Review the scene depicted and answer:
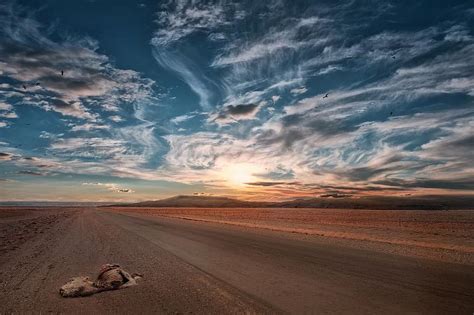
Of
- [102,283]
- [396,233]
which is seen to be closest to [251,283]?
[102,283]

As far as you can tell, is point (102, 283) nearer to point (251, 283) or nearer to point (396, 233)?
point (251, 283)

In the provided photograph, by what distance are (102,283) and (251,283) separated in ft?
13.7

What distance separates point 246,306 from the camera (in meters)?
8.20

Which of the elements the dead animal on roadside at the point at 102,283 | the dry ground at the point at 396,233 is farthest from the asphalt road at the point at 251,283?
the dry ground at the point at 396,233

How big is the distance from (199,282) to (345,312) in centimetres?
447

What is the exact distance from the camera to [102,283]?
33.4ft

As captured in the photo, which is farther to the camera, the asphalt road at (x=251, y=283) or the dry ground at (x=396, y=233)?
the dry ground at (x=396, y=233)

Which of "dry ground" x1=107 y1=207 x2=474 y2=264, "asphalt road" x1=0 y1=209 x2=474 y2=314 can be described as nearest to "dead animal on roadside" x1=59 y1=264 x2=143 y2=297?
"asphalt road" x1=0 y1=209 x2=474 y2=314

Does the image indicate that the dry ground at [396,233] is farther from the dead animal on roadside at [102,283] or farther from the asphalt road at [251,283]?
the dead animal on roadside at [102,283]

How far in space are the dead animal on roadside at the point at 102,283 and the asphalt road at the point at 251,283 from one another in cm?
31

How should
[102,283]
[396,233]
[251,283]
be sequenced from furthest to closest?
[396,233] → [251,283] → [102,283]

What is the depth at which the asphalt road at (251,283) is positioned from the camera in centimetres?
831

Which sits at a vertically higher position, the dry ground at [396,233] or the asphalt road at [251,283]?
the dry ground at [396,233]

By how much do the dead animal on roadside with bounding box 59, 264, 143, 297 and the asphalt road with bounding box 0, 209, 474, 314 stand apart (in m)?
0.31
